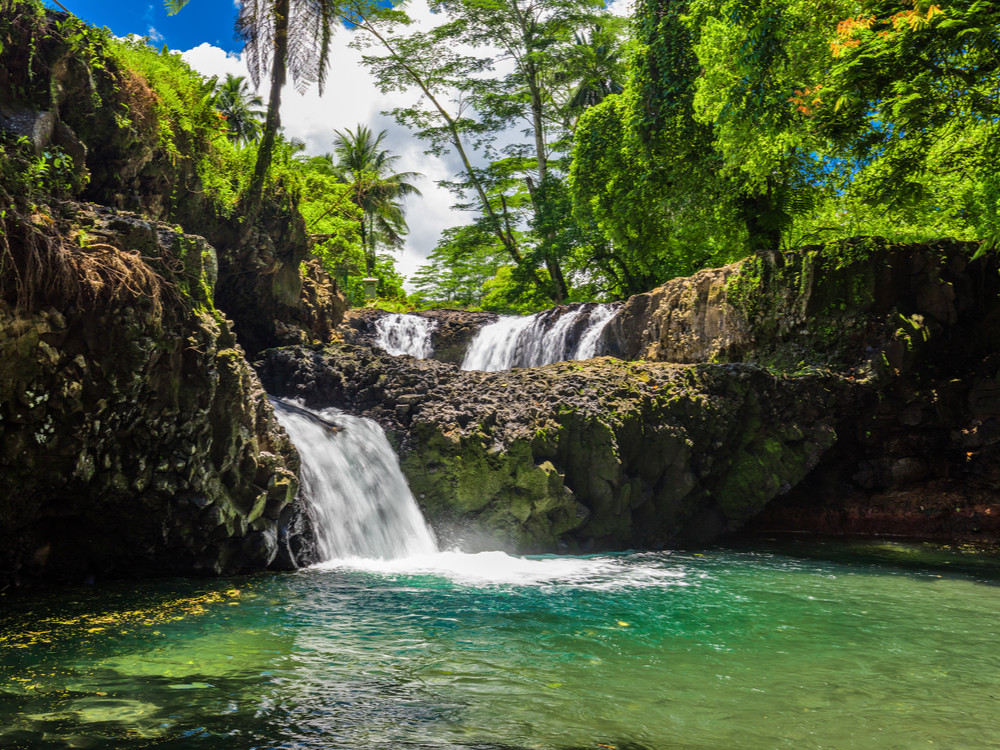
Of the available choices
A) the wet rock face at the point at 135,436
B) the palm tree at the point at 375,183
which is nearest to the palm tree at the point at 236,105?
the palm tree at the point at 375,183

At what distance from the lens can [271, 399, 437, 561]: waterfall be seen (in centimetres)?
879

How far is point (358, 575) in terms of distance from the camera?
25.5 feet

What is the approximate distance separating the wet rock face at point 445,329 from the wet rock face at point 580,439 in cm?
798

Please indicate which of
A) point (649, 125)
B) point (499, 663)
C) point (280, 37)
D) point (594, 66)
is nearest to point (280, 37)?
point (280, 37)

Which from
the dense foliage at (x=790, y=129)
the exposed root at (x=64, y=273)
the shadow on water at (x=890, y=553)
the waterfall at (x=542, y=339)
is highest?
the dense foliage at (x=790, y=129)

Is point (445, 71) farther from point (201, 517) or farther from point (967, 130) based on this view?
point (201, 517)

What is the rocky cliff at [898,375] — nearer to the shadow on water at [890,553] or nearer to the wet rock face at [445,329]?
the shadow on water at [890,553]

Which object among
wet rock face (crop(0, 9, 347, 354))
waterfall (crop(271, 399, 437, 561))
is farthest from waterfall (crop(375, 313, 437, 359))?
waterfall (crop(271, 399, 437, 561))

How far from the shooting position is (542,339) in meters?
18.0

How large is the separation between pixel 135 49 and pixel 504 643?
10782 millimetres

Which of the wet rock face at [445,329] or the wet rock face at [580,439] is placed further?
the wet rock face at [445,329]

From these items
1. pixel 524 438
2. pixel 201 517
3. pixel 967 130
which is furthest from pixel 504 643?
pixel 967 130

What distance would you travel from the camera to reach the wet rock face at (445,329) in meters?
20.6

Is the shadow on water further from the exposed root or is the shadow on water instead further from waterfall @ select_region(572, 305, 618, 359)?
the exposed root
